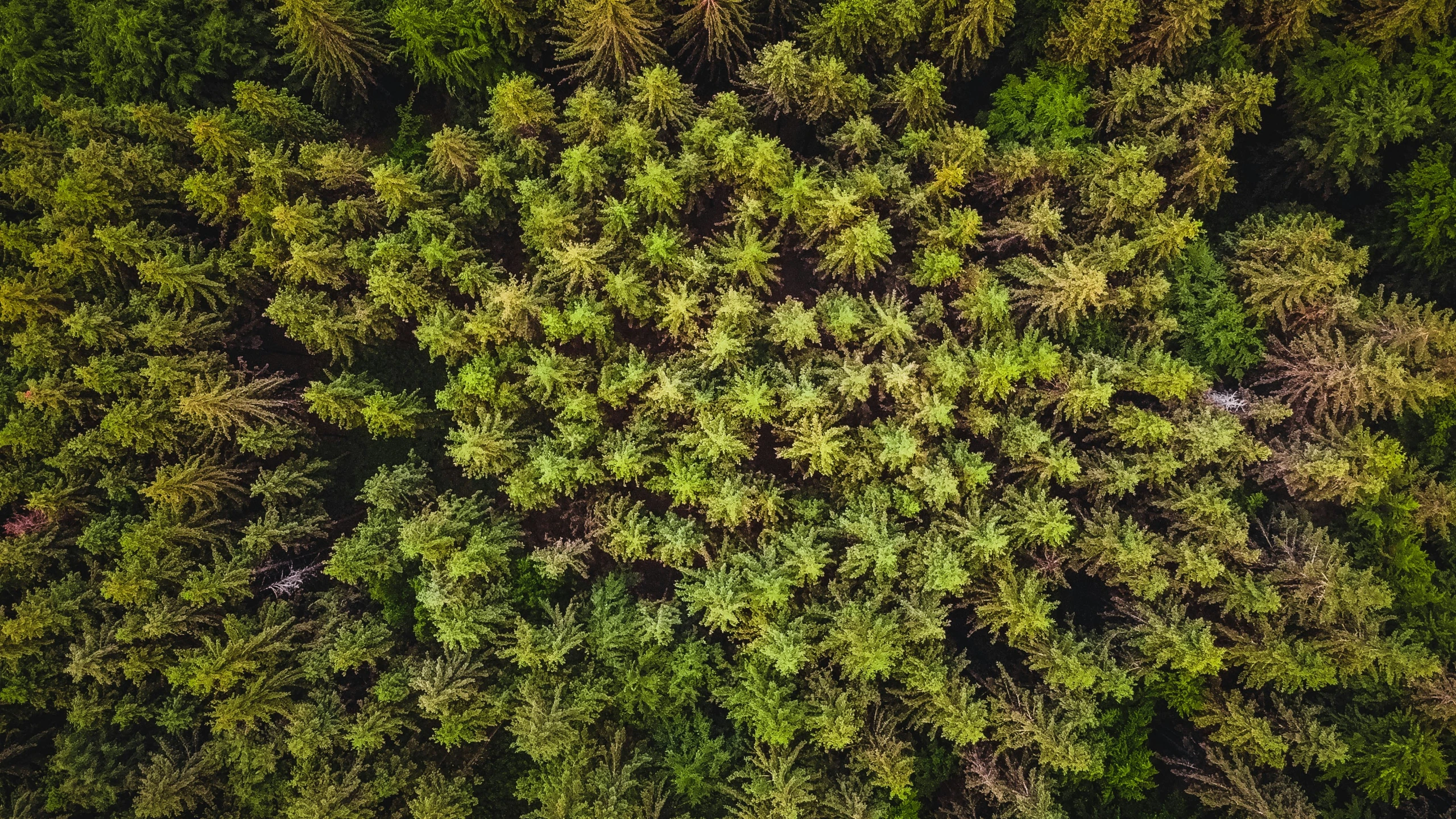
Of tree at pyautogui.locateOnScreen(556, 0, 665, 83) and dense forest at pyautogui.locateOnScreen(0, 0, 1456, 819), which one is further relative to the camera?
tree at pyautogui.locateOnScreen(556, 0, 665, 83)

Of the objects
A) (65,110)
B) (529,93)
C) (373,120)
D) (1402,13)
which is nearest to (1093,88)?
(1402,13)

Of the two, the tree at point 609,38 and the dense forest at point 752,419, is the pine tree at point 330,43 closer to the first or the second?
the dense forest at point 752,419

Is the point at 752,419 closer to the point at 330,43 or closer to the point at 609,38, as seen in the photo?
the point at 609,38

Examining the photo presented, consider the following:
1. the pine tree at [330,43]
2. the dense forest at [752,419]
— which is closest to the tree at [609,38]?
the dense forest at [752,419]

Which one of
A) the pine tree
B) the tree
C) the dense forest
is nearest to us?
the dense forest

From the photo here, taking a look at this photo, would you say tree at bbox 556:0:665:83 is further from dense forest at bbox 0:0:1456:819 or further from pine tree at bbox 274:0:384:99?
pine tree at bbox 274:0:384:99

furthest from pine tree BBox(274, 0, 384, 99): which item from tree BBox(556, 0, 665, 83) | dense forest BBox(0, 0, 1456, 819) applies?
tree BBox(556, 0, 665, 83)

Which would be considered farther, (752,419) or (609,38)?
(752,419)

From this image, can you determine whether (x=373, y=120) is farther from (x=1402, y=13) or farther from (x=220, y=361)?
(x=1402, y=13)

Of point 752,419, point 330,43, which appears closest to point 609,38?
point 330,43
